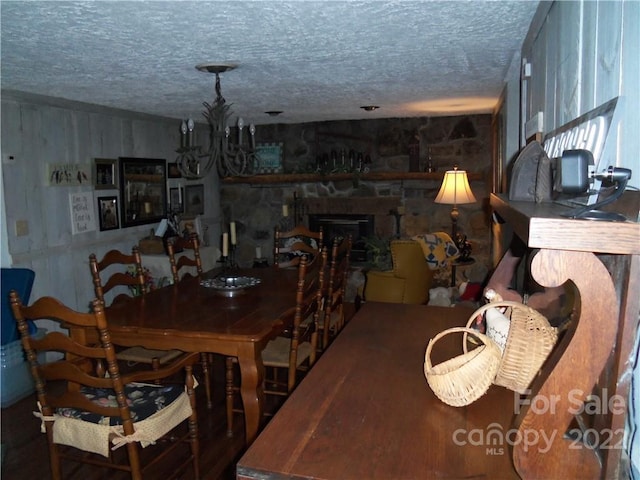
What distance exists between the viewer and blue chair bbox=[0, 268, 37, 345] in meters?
3.09

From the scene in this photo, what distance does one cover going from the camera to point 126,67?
264 centimetres

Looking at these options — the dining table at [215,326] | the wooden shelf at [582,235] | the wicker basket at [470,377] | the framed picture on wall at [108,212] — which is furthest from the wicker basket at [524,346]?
the framed picture on wall at [108,212]

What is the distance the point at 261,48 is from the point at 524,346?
70.1 inches

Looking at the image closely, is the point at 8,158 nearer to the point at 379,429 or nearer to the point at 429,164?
the point at 379,429

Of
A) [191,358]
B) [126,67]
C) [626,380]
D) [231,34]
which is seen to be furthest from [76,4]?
[626,380]

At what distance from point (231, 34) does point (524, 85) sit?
1342mm

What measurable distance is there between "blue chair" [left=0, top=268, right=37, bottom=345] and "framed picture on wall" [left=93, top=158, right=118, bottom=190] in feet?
4.05

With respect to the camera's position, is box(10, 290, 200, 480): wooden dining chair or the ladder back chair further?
the ladder back chair

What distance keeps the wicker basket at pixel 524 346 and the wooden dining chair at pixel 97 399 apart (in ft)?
4.21

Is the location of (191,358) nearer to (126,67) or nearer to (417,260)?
(126,67)

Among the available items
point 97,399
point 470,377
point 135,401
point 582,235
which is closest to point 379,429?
point 470,377

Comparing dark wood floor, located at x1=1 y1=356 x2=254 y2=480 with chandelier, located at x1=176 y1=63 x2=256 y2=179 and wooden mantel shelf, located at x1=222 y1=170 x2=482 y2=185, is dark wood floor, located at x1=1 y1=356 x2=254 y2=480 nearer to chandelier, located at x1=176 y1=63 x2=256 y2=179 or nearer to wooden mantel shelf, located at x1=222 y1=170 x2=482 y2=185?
chandelier, located at x1=176 y1=63 x2=256 y2=179

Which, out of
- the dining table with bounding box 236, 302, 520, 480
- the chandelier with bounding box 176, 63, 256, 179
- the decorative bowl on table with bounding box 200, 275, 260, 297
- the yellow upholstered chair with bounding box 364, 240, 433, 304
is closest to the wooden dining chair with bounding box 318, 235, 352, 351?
the decorative bowl on table with bounding box 200, 275, 260, 297

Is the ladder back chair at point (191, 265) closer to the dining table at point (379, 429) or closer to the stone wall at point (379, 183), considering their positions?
the dining table at point (379, 429)
